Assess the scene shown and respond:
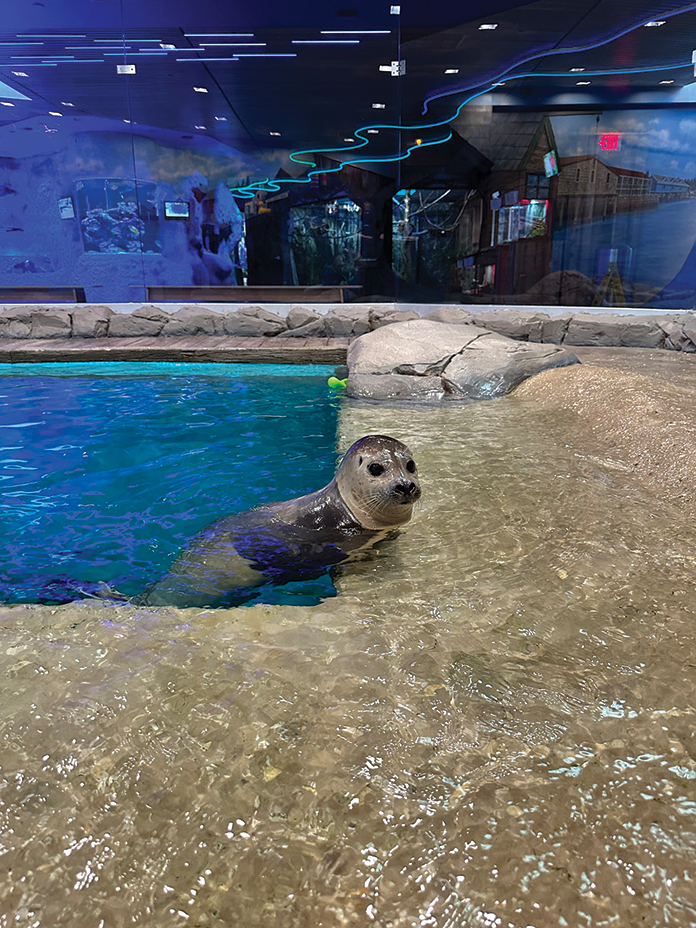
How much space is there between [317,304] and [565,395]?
19.8 ft

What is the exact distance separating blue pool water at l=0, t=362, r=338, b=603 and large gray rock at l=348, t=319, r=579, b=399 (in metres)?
0.49

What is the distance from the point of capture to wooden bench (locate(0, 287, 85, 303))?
34.2 feet

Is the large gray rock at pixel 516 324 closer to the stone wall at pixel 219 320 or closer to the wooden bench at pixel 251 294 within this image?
the stone wall at pixel 219 320

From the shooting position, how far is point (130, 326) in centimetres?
948

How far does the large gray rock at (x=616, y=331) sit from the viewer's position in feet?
26.8

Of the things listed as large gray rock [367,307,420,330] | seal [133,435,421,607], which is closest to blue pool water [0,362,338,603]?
seal [133,435,421,607]

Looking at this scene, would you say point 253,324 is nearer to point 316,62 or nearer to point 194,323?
point 194,323

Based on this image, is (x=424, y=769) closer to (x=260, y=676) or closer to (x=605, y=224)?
→ (x=260, y=676)

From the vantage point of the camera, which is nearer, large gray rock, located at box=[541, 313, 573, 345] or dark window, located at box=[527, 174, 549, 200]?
large gray rock, located at box=[541, 313, 573, 345]

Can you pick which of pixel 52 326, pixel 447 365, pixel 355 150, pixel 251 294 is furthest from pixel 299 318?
pixel 447 365

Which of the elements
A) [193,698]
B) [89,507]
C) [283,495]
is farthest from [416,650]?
[89,507]

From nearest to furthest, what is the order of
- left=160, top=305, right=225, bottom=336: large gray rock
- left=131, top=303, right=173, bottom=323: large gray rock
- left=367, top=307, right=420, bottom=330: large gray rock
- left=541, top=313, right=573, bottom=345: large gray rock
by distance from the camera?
left=541, top=313, right=573, bottom=345: large gray rock < left=367, top=307, right=420, bottom=330: large gray rock < left=160, top=305, right=225, bottom=336: large gray rock < left=131, top=303, right=173, bottom=323: large gray rock

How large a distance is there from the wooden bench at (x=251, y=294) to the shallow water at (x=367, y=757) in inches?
342

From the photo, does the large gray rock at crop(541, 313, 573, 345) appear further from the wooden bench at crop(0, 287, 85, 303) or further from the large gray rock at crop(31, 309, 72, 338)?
the wooden bench at crop(0, 287, 85, 303)
